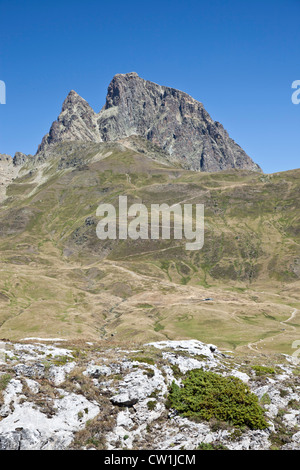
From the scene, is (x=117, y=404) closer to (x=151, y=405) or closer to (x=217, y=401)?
(x=151, y=405)

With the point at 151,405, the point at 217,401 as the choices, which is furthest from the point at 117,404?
the point at 217,401

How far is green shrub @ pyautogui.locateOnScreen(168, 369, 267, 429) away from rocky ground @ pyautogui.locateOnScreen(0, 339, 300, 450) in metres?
0.50

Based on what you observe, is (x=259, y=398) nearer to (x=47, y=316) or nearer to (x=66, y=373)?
(x=66, y=373)

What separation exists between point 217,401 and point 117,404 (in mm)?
6587

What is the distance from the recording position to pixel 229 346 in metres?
94.9

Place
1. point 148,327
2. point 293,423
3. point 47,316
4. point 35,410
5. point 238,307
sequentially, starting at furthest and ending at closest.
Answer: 1. point 238,307
2. point 47,316
3. point 148,327
4. point 293,423
5. point 35,410

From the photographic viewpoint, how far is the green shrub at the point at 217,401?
61.5ft

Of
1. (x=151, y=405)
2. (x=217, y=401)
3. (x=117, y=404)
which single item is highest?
(x=217, y=401)

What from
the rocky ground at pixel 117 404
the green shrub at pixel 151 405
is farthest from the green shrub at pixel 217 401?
the green shrub at pixel 151 405

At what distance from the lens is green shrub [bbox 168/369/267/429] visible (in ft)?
61.5

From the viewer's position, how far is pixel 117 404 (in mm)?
19984

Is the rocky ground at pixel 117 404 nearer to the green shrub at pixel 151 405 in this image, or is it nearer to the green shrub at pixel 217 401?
the green shrub at pixel 151 405

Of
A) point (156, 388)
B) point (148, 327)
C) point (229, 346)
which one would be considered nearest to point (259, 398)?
point (156, 388)
